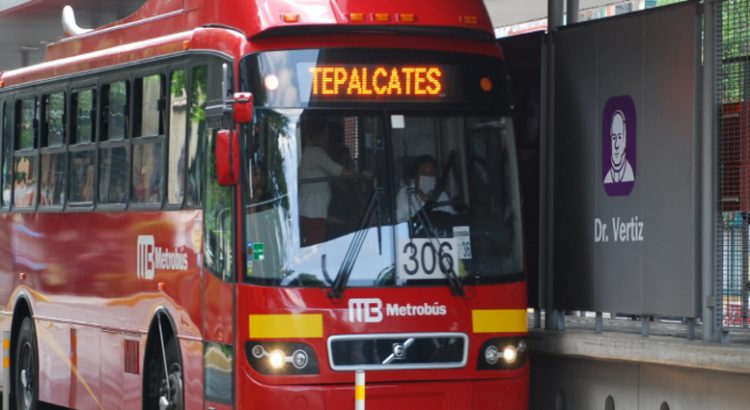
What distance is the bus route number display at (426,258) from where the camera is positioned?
13891 millimetres

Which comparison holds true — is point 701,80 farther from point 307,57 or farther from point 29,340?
point 29,340

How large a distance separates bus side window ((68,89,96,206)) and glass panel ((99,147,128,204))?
28 centimetres

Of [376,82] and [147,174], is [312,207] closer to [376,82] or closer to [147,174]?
[376,82]

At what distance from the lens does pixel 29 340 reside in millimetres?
19359

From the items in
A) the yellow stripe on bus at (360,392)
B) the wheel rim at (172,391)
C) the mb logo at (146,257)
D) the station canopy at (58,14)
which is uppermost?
the station canopy at (58,14)

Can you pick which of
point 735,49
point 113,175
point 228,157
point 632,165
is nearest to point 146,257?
point 113,175

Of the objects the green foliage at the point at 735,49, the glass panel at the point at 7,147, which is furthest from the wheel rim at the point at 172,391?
the glass panel at the point at 7,147

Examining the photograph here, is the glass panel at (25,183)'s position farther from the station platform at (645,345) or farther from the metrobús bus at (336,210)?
the station platform at (645,345)

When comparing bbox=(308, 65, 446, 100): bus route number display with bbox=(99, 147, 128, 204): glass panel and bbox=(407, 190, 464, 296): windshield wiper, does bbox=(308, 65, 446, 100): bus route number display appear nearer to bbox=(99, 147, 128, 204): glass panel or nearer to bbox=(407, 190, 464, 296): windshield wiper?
A: bbox=(407, 190, 464, 296): windshield wiper

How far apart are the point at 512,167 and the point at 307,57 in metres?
1.85

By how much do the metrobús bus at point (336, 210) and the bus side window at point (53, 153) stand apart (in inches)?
114

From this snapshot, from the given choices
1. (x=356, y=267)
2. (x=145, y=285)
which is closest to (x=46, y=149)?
(x=145, y=285)

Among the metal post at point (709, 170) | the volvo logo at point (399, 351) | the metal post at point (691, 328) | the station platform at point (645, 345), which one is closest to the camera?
the station platform at point (645, 345)

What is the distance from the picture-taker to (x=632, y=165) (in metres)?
14.4
